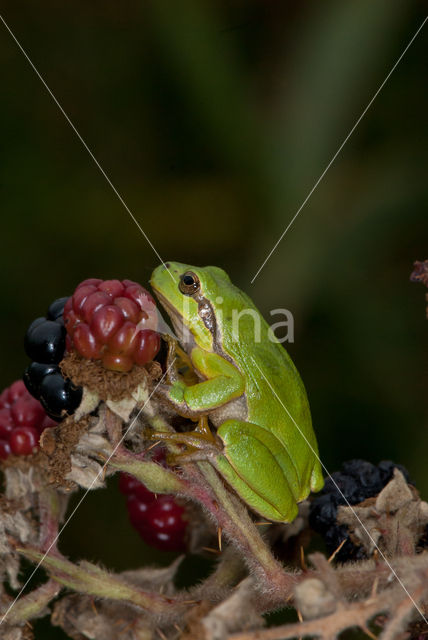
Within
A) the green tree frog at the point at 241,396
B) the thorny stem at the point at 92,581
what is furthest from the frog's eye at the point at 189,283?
the thorny stem at the point at 92,581

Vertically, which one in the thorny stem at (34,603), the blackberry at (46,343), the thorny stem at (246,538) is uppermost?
the blackberry at (46,343)

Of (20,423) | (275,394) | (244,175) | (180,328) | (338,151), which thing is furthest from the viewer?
(244,175)

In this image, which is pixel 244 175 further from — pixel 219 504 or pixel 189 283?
pixel 219 504

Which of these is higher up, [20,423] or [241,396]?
[20,423]

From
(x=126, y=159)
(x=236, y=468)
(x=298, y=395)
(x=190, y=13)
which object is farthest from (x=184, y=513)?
(x=190, y=13)

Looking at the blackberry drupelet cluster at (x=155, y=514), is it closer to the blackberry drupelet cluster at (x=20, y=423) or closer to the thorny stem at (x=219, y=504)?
the blackberry drupelet cluster at (x=20, y=423)

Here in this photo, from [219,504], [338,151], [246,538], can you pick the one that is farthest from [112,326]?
[338,151]

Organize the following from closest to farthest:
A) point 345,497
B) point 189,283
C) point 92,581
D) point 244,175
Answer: point 92,581, point 345,497, point 189,283, point 244,175
